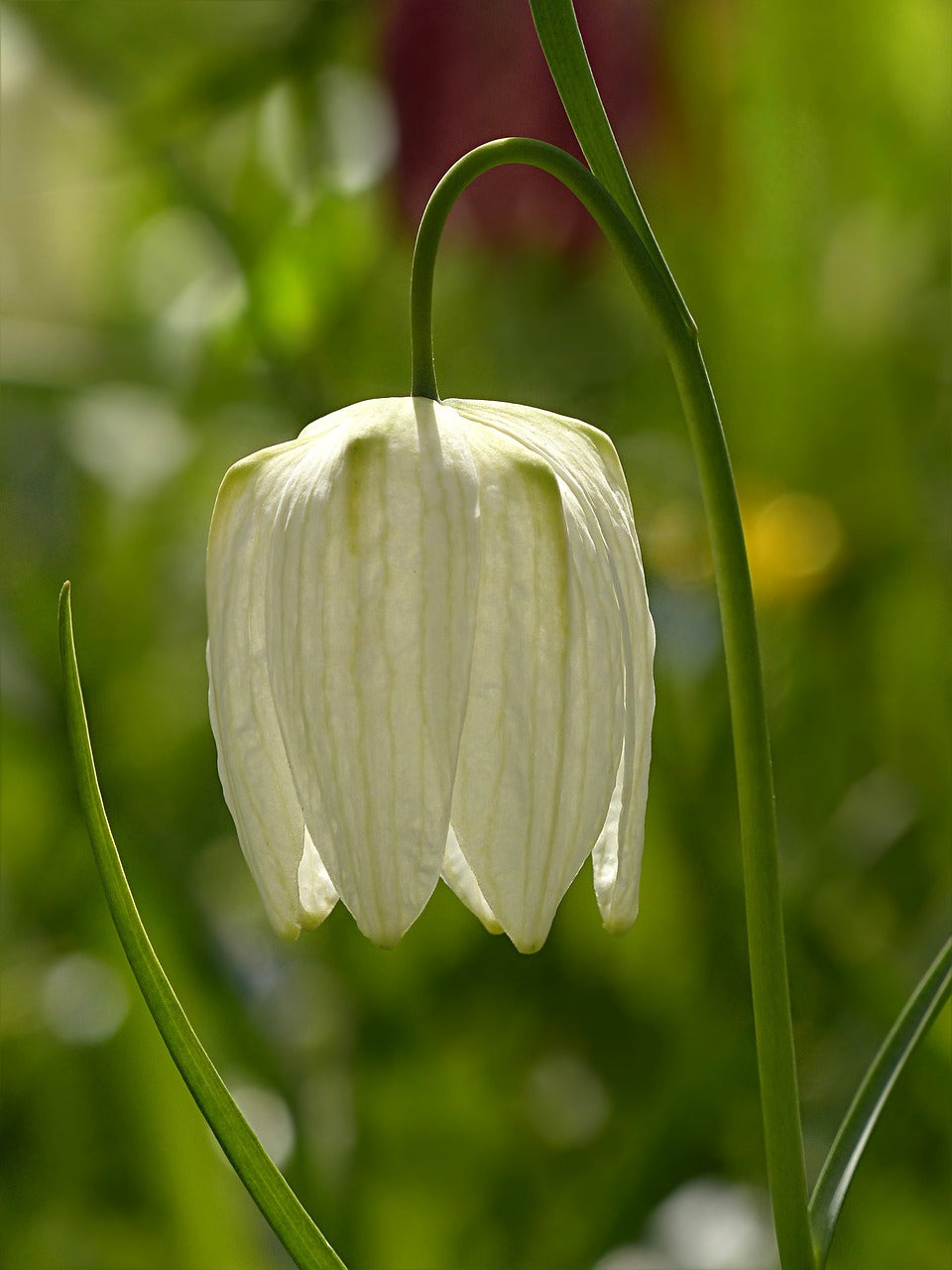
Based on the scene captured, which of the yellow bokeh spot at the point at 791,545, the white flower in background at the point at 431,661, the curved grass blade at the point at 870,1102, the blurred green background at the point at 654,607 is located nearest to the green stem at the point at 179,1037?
the white flower in background at the point at 431,661

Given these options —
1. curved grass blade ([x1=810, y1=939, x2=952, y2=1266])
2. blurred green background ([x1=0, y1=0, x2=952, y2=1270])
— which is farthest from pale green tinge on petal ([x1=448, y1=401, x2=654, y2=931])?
blurred green background ([x1=0, y1=0, x2=952, y2=1270])

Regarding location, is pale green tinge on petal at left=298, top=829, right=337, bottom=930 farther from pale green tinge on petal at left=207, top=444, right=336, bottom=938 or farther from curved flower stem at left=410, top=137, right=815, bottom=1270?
curved flower stem at left=410, top=137, right=815, bottom=1270

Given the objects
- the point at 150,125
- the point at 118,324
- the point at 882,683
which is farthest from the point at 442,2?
the point at 882,683

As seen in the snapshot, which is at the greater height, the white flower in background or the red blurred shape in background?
the red blurred shape in background

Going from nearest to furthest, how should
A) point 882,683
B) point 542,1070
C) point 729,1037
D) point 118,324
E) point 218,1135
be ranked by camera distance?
point 218,1135
point 729,1037
point 542,1070
point 882,683
point 118,324

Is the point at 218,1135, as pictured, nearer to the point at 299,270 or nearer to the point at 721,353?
the point at 299,270

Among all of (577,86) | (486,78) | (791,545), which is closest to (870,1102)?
(577,86)

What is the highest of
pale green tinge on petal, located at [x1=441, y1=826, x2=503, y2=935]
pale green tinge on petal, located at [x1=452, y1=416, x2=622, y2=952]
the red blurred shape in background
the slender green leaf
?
the red blurred shape in background
